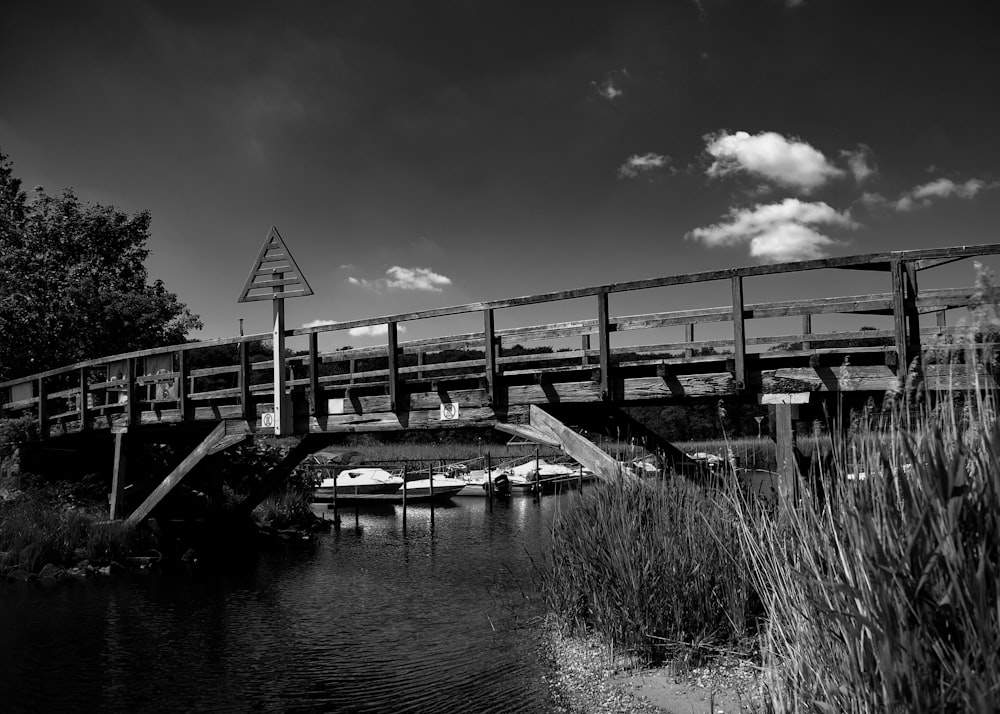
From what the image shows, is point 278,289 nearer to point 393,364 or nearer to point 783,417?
point 393,364

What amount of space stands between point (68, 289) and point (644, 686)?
85.7 feet

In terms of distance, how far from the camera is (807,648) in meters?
3.67

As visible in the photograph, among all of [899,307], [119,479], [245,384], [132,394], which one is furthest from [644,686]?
[119,479]

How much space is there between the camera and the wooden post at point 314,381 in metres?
13.4

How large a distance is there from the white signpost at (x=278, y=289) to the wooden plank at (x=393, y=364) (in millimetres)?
1848

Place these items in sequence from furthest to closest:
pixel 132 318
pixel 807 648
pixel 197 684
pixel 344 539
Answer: pixel 132 318 → pixel 344 539 → pixel 197 684 → pixel 807 648

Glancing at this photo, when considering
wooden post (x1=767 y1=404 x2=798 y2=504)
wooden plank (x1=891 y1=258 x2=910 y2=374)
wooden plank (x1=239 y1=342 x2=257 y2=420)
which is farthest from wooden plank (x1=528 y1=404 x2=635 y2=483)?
wooden plank (x1=239 y1=342 x2=257 y2=420)

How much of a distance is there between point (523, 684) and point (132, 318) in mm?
24452

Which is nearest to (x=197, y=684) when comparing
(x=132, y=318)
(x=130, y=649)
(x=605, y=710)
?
(x=130, y=649)

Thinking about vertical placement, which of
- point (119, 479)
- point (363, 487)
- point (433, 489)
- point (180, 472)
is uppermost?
point (180, 472)

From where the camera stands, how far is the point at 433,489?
31.2 meters

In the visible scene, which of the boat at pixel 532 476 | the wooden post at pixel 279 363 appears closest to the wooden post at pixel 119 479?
the wooden post at pixel 279 363

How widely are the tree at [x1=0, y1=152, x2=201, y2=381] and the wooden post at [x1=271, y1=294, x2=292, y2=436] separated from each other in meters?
16.4

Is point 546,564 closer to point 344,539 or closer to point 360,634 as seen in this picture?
point 360,634
